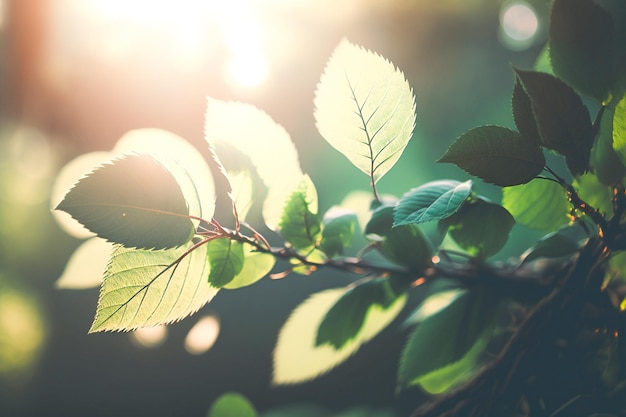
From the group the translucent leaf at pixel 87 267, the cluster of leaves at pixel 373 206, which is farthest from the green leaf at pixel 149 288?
the translucent leaf at pixel 87 267

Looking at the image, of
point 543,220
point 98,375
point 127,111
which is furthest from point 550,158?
point 98,375

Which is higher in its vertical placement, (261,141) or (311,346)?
(261,141)

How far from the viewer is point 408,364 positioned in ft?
0.94

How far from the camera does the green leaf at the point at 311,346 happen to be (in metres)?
0.30

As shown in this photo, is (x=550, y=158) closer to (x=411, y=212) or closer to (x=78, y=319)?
(x=411, y=212)

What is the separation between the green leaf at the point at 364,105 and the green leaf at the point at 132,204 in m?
0.08

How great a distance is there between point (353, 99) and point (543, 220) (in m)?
0.14

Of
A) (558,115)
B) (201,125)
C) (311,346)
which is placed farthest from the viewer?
(201,125)

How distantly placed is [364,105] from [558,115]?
0.08m

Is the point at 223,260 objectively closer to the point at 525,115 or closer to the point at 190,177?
the point at 190,177

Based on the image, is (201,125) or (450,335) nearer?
(450,335)

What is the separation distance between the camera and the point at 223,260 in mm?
238

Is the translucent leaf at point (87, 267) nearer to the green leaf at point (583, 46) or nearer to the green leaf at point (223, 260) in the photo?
the green leaf at point (223, 260)

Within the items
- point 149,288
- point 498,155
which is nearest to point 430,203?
point 498,155
